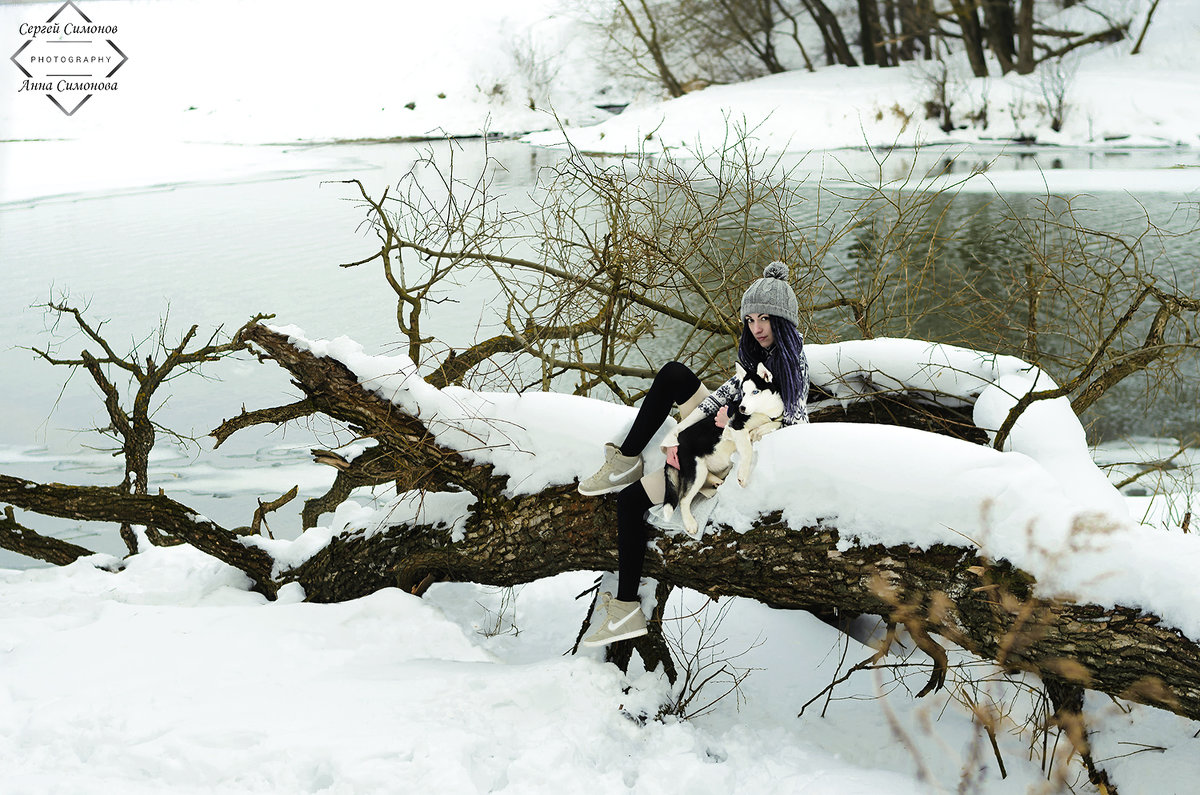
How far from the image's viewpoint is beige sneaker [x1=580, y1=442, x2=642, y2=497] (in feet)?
10.4

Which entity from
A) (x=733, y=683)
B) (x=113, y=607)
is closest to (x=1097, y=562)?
(x=733, y=683)

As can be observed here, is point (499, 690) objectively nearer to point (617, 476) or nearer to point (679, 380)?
point (617, 476)

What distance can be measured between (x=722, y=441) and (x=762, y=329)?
0.40 metres

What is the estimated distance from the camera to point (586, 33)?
98.4 feet

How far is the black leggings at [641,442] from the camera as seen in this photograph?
10.4 feet

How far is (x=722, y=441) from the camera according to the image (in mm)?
2998

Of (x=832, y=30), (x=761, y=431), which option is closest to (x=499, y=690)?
(x=761, y=431)

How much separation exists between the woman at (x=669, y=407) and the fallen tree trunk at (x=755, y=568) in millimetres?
127

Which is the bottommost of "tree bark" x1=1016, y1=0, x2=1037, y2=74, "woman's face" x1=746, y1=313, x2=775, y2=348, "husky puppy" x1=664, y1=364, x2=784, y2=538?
"husky puppy" x1=664, y1=364, x2=784, y2=538

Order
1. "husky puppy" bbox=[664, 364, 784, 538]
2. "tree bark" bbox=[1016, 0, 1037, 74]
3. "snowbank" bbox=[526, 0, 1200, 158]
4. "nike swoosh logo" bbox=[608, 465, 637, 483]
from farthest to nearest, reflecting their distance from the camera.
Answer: "tree bark" bbox=[1016, 0, 1037, 74] → "snowbank" bbox=[526, 0, 1200, 158] → "nike swoosh logo" bbox=[608, 465, 637, 483] → "husky puppy" bbox=[664, 364, 784, 538]

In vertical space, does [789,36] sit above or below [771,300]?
above

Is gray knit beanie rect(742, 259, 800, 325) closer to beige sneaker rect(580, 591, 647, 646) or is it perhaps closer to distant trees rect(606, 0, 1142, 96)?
beige sneaker rect(580, 591, 647, 646)

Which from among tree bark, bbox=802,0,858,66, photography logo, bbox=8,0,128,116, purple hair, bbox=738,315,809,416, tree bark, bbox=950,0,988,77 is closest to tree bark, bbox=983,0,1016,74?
tree bark, bbox=950,0,988,77

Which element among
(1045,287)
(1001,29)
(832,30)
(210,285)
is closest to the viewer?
(1045,287)
